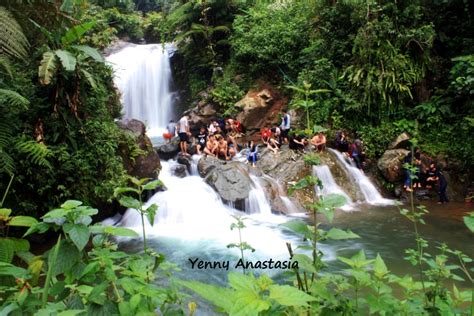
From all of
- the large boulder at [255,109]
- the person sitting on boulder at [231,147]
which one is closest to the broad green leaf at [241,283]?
the person sitting on boulder at [231,147]

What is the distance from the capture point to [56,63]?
21.5ft

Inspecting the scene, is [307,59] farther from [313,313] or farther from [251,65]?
[313,313]

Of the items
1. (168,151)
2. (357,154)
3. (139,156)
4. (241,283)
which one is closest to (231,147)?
(168,151)

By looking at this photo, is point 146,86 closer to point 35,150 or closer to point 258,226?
point 258,226

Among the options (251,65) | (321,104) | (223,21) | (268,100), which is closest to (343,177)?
(321,104)

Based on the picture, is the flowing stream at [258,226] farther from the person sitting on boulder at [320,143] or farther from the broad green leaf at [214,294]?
the broad green leaf at [214,294]

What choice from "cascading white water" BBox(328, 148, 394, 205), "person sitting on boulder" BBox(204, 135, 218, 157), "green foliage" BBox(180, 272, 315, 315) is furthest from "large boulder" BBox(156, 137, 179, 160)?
"green foliage" BBox(180, 272, 315, 315)

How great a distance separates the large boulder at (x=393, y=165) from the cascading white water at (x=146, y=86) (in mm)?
10159

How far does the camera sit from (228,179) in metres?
10.1

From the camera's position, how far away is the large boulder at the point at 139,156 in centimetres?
894

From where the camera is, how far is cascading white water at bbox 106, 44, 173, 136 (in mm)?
17750

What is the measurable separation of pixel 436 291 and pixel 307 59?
13.4 m

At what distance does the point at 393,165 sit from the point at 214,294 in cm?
1080

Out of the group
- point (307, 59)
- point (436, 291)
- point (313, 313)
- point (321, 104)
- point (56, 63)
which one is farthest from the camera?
point (307, 59)
